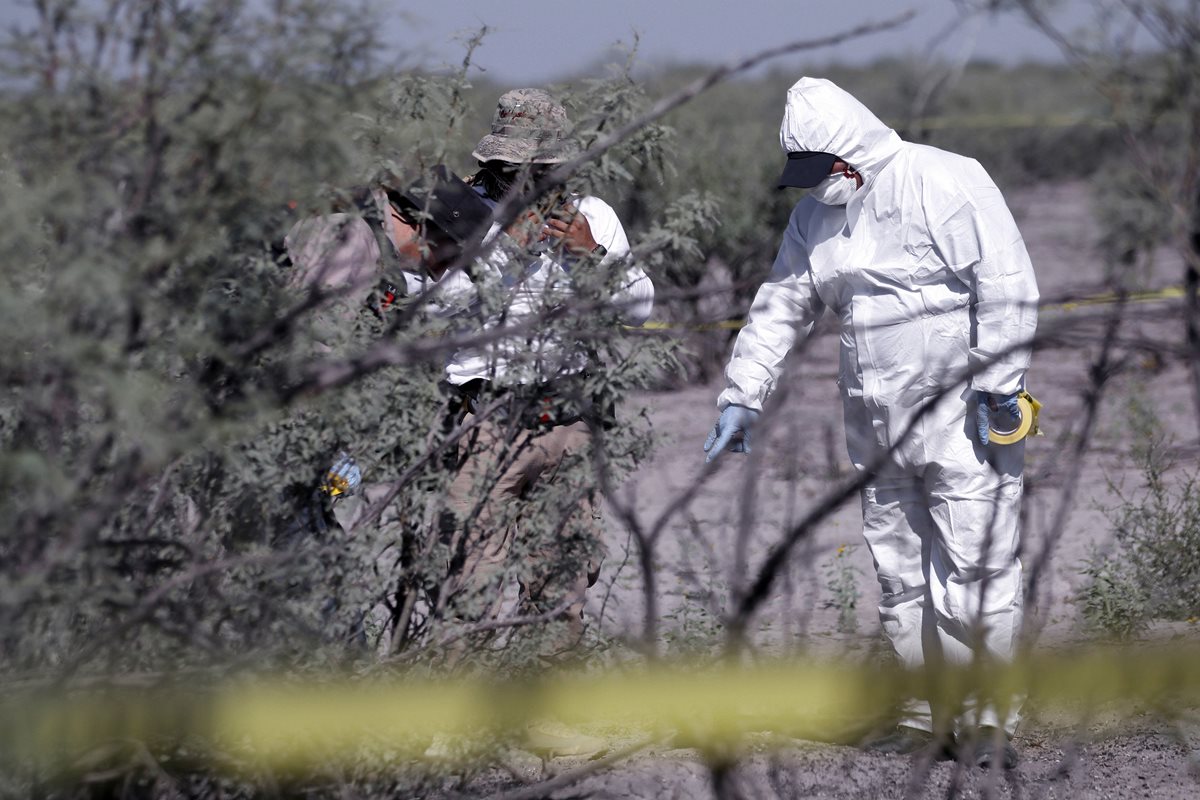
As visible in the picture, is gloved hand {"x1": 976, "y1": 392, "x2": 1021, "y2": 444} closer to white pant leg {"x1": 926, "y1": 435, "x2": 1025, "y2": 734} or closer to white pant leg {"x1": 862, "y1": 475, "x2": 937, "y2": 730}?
white pant leg {"x1": 926, "y1": 435, "x2": 1025, "y2": 734}

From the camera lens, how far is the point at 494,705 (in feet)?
9.50

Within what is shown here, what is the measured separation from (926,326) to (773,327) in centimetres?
41

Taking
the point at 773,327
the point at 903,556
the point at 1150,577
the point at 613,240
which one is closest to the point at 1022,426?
the point at 903,556

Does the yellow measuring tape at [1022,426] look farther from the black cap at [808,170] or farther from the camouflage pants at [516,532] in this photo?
the camouflage pants at [516,532]

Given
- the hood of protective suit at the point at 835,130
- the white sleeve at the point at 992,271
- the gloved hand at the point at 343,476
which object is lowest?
the gloved hand at the point at 343,476

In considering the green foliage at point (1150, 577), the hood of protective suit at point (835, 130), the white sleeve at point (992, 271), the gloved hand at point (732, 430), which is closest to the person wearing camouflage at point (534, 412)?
the gloved hand at point (732, 430)

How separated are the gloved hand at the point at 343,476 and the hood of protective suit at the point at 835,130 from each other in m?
1.41

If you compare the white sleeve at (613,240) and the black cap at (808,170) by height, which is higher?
the black cap at (808,170)

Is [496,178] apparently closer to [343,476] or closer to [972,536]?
[343,476]

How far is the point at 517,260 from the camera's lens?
2.93 metres

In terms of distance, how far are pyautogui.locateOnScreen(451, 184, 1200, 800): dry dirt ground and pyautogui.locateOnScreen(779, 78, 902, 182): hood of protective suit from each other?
2.06 feet

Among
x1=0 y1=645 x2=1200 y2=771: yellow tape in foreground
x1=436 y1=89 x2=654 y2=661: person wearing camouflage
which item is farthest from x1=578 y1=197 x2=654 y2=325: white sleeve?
x1=0 y1=645 x2=1200 y2=771: yellow tape in foreground

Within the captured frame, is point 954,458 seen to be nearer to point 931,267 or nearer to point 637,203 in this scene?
point 931,267

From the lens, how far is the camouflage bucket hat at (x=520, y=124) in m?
3.37
